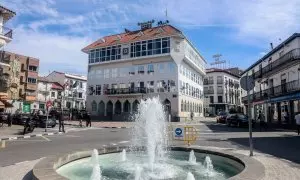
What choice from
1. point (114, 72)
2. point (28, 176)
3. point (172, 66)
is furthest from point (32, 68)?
point (28, 176)

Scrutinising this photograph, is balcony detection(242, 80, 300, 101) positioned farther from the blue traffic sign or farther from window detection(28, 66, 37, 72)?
window detection(28, 66, 37, 72)

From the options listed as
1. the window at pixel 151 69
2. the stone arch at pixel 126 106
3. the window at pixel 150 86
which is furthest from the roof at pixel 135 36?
the stone arch at pixel 126 106

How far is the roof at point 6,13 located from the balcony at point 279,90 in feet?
114

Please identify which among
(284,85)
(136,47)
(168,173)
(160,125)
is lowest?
(168,173)

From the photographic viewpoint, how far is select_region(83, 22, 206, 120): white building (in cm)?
5241

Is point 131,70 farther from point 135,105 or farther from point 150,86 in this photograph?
point 135,105

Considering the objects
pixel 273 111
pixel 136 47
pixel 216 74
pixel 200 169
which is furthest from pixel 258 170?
pixel 216 74

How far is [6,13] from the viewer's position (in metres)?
36.1

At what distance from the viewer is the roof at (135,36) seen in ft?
177

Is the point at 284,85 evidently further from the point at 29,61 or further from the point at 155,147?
the point at 29,61

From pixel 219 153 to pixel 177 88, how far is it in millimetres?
41100

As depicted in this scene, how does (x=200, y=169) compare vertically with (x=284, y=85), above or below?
below

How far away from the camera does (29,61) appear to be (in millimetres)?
65000

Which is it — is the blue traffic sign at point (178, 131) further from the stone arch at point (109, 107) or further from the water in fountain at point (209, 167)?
the stone arch at point (109, 107)
